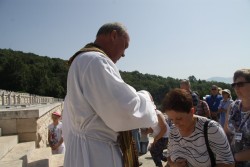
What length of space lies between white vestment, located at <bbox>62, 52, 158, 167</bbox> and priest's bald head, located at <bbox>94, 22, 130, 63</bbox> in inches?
10.4

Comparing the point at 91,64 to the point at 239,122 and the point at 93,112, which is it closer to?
the point at 93,112

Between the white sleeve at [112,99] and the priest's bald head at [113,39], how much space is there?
13.1 inches

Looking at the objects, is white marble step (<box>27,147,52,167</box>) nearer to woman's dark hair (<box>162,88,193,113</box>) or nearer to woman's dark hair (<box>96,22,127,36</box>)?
woman's dark hair (<box>96,22,127,36</box>)

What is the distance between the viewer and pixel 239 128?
117 inches

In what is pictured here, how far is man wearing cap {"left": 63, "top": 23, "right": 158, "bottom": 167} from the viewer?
2111 millimetres

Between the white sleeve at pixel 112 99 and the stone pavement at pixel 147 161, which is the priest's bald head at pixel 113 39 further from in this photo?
the stone pavement at pixel 147 161

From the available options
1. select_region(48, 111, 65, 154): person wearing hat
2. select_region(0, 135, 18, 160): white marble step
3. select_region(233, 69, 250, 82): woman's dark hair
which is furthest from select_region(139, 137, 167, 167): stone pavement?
select_region(233, 69, 250, 82): woman's dark hair

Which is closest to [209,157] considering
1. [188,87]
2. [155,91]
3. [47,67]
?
[188,87]

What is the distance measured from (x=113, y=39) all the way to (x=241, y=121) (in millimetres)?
1560

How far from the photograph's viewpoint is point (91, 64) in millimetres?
2201

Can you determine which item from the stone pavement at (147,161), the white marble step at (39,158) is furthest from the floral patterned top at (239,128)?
the stone pavement at (147,161)

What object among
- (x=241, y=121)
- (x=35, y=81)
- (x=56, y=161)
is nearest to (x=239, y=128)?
(x=241, y=121)

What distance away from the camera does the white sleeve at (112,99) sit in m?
2.10

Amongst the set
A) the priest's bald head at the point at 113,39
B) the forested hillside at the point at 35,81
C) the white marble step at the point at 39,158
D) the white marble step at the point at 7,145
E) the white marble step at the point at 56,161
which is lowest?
the white marble step at the point at 56,161
